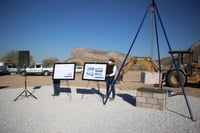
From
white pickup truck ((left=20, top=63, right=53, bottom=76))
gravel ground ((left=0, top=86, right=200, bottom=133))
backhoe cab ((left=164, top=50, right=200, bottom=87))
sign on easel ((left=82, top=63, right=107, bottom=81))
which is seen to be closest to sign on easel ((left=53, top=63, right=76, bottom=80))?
sign on easel ((left=82, top=63, right=107, bottom=81))

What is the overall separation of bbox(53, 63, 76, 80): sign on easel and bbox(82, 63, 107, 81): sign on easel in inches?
24.4

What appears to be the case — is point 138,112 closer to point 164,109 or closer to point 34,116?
point 164,109

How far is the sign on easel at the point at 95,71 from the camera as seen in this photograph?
8.96 metres

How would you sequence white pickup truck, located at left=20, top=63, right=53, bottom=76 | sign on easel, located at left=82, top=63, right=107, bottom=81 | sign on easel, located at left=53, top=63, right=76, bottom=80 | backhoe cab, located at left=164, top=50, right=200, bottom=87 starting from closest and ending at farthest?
sign on easel, located at left=82, top=63, right=107, bottom=81, sign on easel, located at left=53, top=63, right=76, bottom=80, backhoe cab, located at left=164, top=50, right=200, bottom=87, white pickup truck, located at left=20, top=63, right=53, bottom=76

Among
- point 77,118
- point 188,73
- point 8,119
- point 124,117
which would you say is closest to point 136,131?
point 124,117

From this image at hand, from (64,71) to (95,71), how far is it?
1549 millimetres

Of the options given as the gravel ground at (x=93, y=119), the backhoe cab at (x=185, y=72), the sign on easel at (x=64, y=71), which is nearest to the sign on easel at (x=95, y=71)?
the sign on easel at (x=64, y=71)

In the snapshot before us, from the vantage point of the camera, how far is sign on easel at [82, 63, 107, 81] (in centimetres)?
896

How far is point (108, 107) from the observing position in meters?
7.81

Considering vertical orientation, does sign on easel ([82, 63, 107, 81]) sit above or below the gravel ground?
above

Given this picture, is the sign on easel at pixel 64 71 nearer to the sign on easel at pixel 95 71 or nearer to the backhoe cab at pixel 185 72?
the sign on easel at pixel 95 71

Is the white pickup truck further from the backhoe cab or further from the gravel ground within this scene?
the gravel ground

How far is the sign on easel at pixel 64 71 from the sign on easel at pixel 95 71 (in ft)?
2.03

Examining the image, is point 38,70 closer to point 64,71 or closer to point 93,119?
point 64,71
